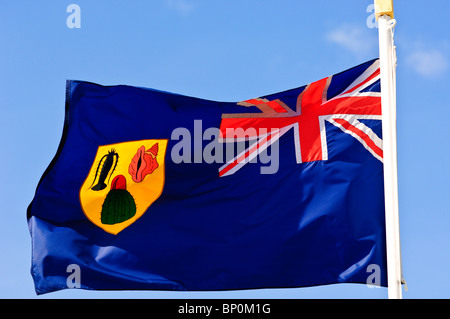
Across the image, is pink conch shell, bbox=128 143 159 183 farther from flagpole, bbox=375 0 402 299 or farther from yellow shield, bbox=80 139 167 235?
flagpole, bbox=375 0 402 299

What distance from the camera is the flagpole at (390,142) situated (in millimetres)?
10516

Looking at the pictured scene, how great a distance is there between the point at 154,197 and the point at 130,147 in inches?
36.4

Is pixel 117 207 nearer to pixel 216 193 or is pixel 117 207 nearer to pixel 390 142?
pixel 216 193

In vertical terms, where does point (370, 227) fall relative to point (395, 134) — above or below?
below

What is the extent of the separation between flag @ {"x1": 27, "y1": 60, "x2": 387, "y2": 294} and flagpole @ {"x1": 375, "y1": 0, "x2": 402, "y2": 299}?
1.13 meters

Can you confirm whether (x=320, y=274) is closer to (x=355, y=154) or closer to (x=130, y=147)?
(x=355, y=154)

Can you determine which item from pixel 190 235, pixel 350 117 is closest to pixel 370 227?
pixel 350 117

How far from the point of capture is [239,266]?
12453 millimetres

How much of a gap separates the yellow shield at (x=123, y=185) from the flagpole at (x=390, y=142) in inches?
147

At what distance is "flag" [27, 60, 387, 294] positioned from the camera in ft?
40.1

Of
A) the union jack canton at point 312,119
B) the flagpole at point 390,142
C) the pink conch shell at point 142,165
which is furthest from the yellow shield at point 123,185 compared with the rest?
the flagpole at point 390,142

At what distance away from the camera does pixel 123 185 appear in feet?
43.5

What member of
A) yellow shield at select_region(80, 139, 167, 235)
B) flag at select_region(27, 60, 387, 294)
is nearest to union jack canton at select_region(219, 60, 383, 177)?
flag at select_region(27, 60, 387, 294)

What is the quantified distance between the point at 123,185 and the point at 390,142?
4280 mm
